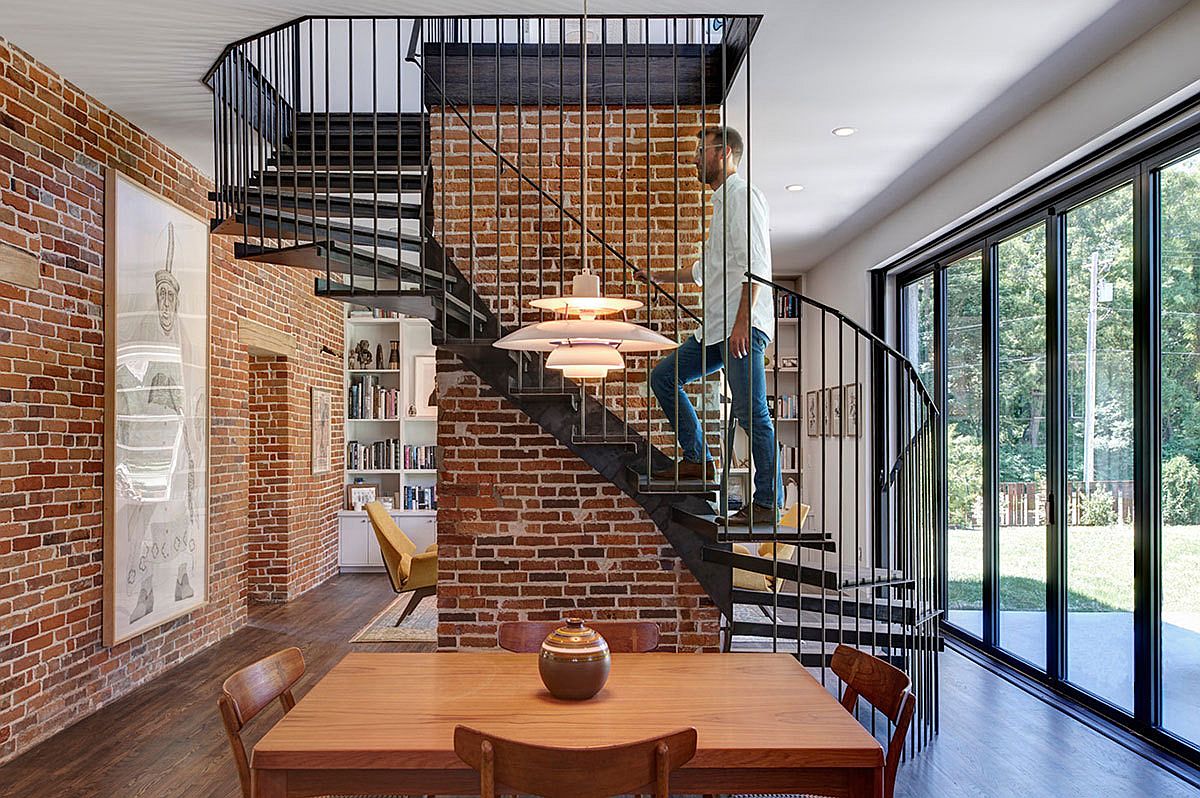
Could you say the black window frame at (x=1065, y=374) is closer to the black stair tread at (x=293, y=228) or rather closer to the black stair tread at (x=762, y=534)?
the black stair tread at (x=762, y=534)

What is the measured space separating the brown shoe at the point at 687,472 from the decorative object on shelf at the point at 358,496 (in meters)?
6.20

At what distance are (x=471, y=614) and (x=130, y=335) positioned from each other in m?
2.40

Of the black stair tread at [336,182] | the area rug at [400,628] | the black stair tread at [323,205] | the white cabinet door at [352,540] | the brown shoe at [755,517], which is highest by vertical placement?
the black stair tread at [336,182]

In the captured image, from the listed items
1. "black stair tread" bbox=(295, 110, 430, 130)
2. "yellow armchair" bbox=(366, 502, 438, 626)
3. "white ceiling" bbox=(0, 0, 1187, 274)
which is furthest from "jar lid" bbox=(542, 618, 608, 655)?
"yellow armchair" bbox=(366, 502, 438, 626)

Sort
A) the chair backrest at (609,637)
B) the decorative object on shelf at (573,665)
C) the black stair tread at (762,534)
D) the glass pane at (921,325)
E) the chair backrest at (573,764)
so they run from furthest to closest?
the glass pane at (921,325) → the black stair tread at (762,534) → the chair backrest at (609,637) → the decorative object on shelf at (573,665) → the chair backrest at (573,764)

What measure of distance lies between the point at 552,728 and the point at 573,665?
0.23m

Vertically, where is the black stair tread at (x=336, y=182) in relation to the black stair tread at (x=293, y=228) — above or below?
above

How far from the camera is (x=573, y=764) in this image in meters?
2.09

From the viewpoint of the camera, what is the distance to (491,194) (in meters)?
5.14

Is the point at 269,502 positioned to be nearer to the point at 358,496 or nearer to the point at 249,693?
the point at 358,496

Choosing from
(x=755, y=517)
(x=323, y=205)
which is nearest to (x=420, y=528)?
(x=323, y=205)

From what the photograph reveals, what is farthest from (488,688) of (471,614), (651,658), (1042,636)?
(1042,636)

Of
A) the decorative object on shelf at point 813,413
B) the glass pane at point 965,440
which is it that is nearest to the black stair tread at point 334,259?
the glass pane at point 965,440

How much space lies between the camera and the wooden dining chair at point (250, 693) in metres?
2.44
